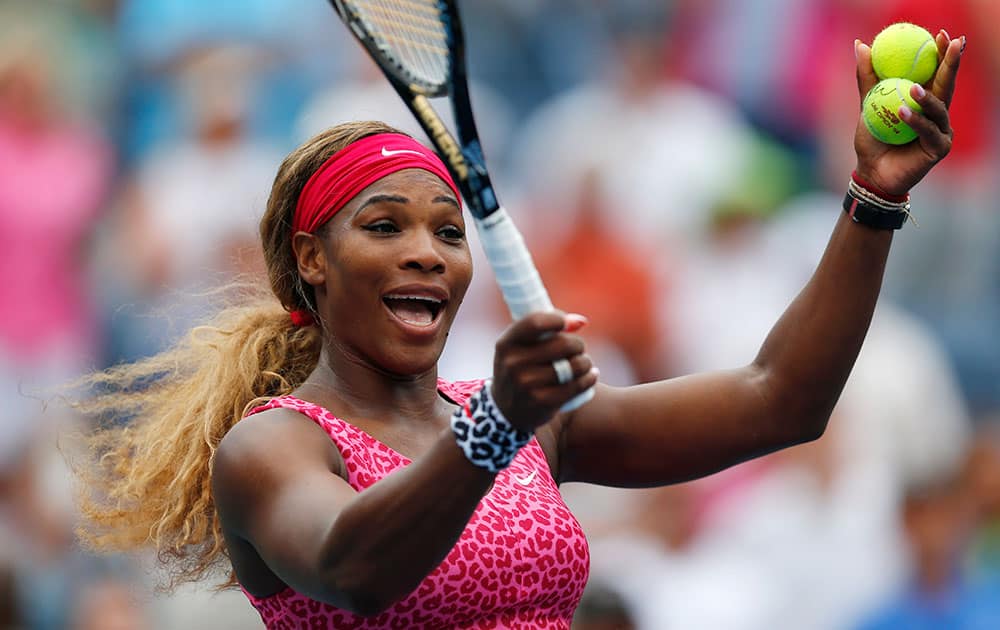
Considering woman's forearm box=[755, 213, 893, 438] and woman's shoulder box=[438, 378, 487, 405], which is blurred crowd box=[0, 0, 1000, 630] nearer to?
woman's shoulder box=[438, 378, 487, 405]

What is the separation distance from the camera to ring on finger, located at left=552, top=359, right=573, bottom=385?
209 cm

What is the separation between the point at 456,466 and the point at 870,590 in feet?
12.6

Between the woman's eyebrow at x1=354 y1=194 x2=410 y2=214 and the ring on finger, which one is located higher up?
the woman's eyebrow at x1=354 y1=194 x2=410 y2=214

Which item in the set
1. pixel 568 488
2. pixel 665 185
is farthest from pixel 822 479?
pixel 665 185

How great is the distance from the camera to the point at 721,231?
6.27 m

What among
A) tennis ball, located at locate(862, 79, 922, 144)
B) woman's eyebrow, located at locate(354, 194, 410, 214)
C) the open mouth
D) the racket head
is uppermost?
the racket head

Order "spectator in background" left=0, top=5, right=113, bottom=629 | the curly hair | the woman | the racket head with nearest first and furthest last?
the woman → the racket head → the curly hair → "spectator in background" left=0, top=5, right=113, bottom=629

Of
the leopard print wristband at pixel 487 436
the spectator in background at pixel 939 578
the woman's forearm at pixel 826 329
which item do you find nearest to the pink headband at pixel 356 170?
the woman's forearm at pixel 826 329

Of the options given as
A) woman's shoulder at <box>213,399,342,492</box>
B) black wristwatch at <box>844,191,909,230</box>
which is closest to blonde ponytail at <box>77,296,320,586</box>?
woman's shoulder at <box>213,399,342,492</box>

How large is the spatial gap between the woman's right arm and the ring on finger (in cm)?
19

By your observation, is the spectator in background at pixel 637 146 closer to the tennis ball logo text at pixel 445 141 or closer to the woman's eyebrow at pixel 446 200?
the woman's eyebrow at pixel 446 200

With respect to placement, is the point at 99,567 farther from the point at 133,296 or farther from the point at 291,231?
the point at 291,231

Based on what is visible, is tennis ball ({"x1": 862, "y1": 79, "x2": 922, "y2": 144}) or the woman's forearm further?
the woman's forearm

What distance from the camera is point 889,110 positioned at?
2750 mm
